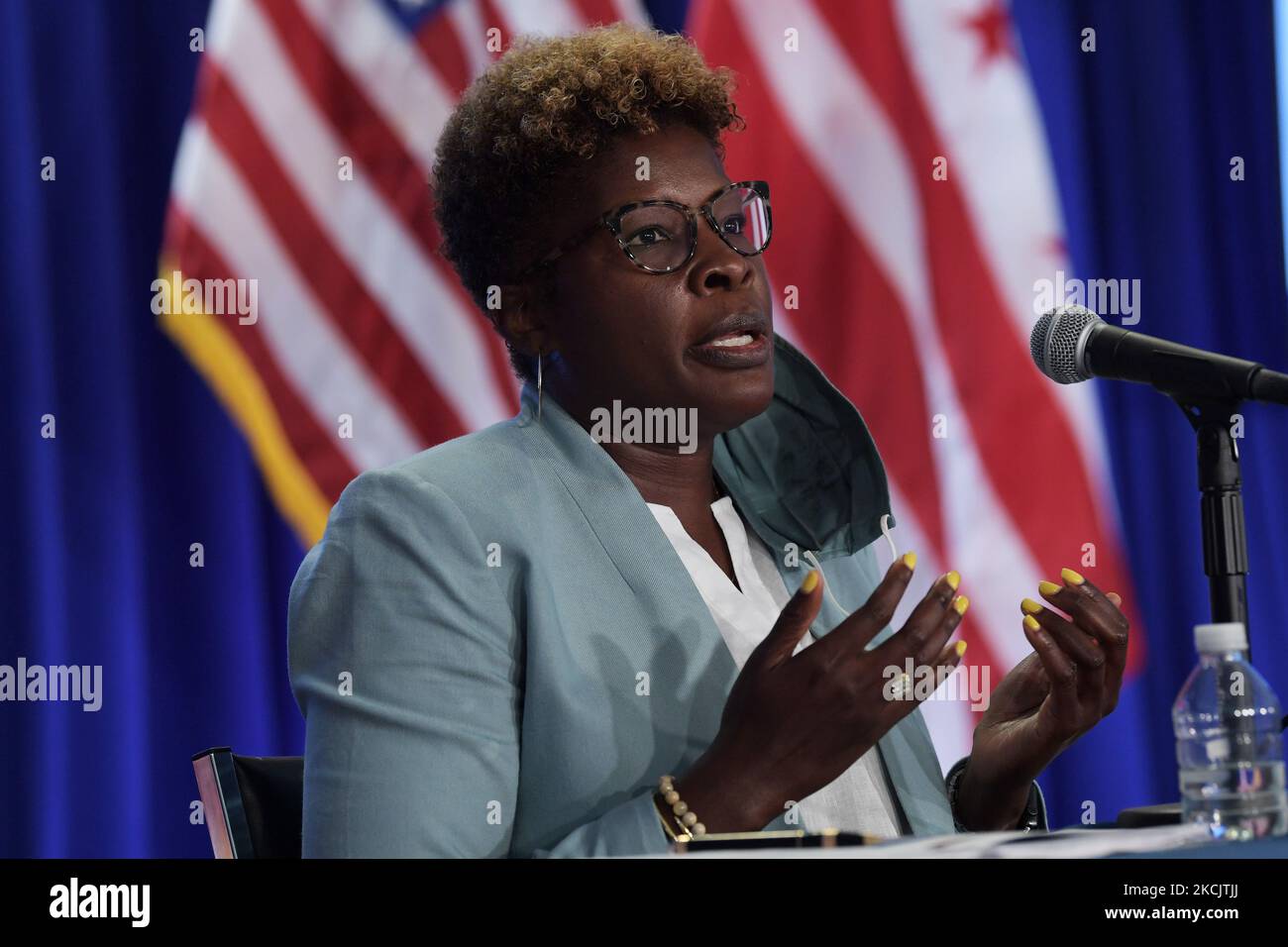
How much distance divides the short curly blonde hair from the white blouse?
0.36 meters

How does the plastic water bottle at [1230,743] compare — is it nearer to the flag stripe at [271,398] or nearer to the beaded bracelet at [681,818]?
the beaded bracelet at [681,818]

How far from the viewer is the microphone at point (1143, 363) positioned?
1339mm

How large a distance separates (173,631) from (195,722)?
0.21 metres

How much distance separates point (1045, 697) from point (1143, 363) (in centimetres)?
51

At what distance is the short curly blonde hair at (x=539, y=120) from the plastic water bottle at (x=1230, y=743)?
3.25ft

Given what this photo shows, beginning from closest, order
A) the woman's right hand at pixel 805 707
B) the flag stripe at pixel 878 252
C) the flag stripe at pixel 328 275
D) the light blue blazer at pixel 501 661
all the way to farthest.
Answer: the woman's right hand at pixel 805 707 < the light blue blazer at pixel 501 661 < the flag stripe at pixel 328 275 < the flag stripe at pixel 878 252

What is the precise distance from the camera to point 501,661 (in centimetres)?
151

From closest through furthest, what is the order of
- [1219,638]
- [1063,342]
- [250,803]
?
[1219,638] < [1063,342] < [250,803]

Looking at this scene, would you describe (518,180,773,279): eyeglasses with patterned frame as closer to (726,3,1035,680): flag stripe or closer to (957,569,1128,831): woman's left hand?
(957,569,1128,831): woman's left hand

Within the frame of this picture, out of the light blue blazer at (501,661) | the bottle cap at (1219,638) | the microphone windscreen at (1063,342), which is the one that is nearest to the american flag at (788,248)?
the light blue blazer at (501,661)

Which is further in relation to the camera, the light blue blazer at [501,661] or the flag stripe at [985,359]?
the flag stripe at [985,359]

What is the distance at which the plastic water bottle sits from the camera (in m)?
1.14

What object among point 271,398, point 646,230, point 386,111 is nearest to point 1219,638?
point 646,230

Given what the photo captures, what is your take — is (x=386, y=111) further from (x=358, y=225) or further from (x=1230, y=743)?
(x=1230, y=743)
